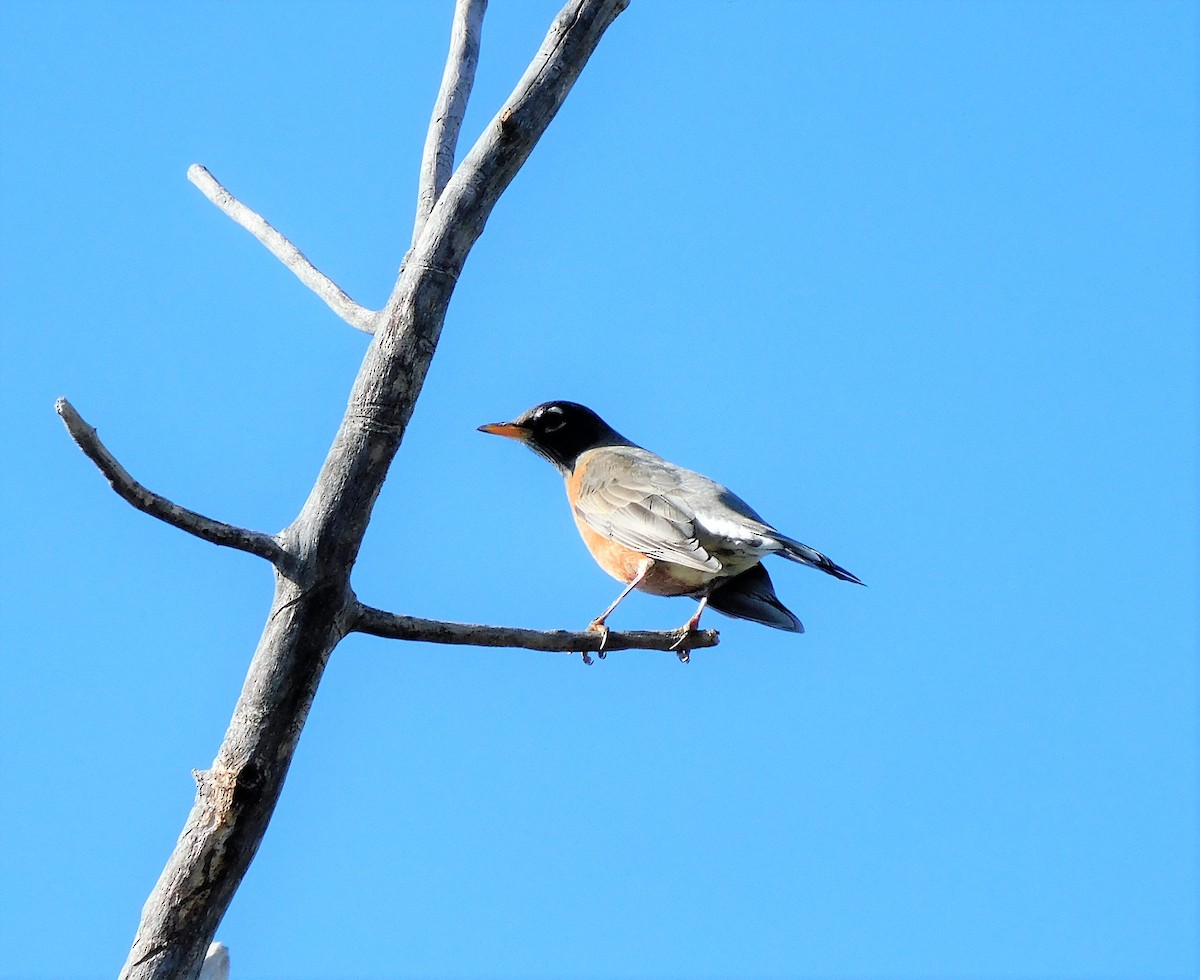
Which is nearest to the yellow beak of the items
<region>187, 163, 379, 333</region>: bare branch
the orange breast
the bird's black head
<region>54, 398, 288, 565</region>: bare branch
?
the bird's black head

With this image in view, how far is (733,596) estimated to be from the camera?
6.28 metres

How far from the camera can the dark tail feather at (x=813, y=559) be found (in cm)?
541

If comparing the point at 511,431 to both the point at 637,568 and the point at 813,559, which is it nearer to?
the point at 637,568

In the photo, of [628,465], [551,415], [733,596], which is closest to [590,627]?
[733,596]

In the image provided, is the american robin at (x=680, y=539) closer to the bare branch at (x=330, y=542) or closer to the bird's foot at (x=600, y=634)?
the bird's foot at (x=600, y=634)

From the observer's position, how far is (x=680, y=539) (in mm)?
6078

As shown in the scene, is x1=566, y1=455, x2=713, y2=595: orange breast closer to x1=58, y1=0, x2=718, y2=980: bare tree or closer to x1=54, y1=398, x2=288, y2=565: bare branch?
x1=58, y1=0, x2=718, y2=980: bare tree

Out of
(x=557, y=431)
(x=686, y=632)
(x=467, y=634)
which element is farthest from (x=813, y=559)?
(x=557, y=431)

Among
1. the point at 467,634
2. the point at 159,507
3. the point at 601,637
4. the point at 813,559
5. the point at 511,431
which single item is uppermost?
the point at 511,431

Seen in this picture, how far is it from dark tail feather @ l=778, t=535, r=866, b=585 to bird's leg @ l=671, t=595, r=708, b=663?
1.95 feet

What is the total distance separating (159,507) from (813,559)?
3082 millimetres

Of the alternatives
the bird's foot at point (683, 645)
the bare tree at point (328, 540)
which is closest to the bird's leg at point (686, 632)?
the bird's foot at point (683, 645)

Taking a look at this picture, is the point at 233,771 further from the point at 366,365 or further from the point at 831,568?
the point at 831,568

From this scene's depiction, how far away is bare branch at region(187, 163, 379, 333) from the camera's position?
4062 millimetres
